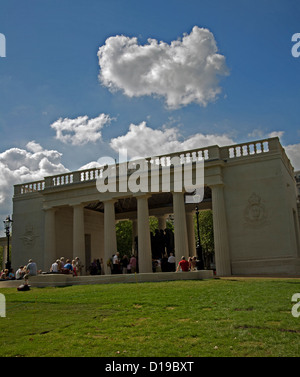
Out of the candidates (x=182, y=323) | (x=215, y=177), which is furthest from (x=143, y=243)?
(x=182, y=323)

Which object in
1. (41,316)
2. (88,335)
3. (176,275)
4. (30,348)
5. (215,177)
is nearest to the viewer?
(30,348)

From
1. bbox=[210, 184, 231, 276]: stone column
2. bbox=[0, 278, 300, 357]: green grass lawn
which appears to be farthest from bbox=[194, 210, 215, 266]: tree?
bbox=[0, 278, 300, 357]: green grass lawn

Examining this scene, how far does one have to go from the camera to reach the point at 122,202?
45.2 meters

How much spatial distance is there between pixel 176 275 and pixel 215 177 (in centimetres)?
1074

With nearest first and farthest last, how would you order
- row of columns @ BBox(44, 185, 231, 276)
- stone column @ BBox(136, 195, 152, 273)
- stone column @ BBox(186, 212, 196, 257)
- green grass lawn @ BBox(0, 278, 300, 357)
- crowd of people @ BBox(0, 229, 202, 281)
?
green grass lawn @ BBox(0, 278, 300, 357) → crowd of people @ BBox(0, 229, 202, 281) → row of columns @ BBox(44, 185, 231, 276) → stone column @ BBox(136, 195, 152, 273) → stone column @ BBox(186, 212, 196, 257)

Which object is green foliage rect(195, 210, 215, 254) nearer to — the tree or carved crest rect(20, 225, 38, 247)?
the tree

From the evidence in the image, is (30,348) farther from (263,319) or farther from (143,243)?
(143,243)

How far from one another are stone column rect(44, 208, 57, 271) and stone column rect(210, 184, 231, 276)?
56.2ft

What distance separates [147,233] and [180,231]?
321cm

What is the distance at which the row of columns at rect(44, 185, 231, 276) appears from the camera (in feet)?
110

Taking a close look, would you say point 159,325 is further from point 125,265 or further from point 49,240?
point 49,240

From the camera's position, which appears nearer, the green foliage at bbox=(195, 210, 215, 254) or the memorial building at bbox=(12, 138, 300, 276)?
the memorial building at bbox=(12, 138, 300, 276)

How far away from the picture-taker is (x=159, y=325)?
12766mm

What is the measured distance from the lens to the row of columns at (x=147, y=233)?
1319 inches
